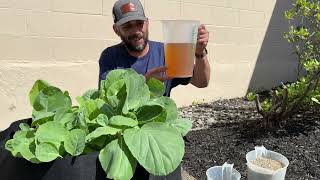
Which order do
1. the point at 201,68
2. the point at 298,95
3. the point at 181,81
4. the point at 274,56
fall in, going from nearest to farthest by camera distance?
1. the point at 201,68
2. the point at 181,81
3. the point at 298,95
4. the point at 274,56

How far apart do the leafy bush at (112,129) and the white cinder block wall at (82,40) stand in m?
3.19

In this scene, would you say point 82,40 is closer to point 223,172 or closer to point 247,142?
point 247,142

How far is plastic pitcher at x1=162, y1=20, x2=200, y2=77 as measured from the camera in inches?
73.4

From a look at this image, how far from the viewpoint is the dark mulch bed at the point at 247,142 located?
3342mm

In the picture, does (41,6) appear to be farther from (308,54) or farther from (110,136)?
(110,136)

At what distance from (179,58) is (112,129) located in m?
0.84

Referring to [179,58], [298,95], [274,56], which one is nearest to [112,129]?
[179,58]

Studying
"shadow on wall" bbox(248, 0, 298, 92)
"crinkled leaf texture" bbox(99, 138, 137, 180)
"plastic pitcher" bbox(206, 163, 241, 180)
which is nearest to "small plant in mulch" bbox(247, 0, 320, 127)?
"plastic pitcher" bbox(206, 163, 241, 180)

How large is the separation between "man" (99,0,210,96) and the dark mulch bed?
838 millimetres

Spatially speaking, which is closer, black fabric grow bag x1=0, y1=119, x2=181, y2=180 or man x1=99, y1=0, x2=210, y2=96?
black fabric grow bag x1=0, y1=119, x2=181, y2=180

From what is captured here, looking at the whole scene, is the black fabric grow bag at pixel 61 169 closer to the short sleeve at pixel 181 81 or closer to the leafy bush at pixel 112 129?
the leafy bush at pixel 112 129

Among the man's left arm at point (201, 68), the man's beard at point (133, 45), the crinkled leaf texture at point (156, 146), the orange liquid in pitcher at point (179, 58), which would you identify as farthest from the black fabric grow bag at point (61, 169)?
the man's beard at point (133, 45)

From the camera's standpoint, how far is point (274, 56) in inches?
251

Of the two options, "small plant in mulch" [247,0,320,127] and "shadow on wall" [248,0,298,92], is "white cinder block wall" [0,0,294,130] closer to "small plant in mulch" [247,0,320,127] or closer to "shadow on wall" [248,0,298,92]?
"shadow on wall" [248,0,298,92]
